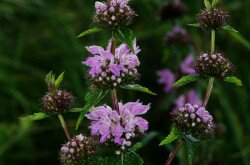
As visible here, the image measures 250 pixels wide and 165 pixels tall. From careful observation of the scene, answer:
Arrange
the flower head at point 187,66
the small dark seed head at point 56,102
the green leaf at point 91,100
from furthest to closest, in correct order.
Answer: the flower head at point 187,66 → the small dark seed head at point 56,102 → the green leaf at point 91,100

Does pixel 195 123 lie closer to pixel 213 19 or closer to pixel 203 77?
pixel 203 77

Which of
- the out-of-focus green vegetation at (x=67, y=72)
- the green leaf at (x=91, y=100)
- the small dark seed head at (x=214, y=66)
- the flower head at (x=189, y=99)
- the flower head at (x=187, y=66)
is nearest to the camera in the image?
the green leaf at (x=91, y=100)

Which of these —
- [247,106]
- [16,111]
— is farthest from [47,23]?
[247,106]

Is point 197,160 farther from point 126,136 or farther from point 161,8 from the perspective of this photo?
point 126,136

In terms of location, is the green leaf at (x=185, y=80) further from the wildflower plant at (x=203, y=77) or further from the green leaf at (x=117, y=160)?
the green leaf at (x=117, y=160)

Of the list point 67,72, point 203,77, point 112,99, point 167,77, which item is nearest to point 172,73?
point 167,77

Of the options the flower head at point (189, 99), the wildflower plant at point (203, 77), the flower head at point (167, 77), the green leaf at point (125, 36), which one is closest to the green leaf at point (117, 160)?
the wildflower plant at point (203, 77)

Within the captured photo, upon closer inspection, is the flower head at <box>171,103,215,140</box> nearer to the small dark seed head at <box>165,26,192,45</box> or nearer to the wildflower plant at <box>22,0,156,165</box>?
the wildflower plant at <box>22,0,156,165</box>

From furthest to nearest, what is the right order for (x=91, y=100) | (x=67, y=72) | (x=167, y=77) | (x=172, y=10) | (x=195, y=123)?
(x=67, y=72), (x=167, y=77), (x=172, y=10), (x=195, y=123), (x=91, y=100)

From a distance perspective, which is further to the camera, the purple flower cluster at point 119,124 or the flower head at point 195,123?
the flower head at point 195,123
